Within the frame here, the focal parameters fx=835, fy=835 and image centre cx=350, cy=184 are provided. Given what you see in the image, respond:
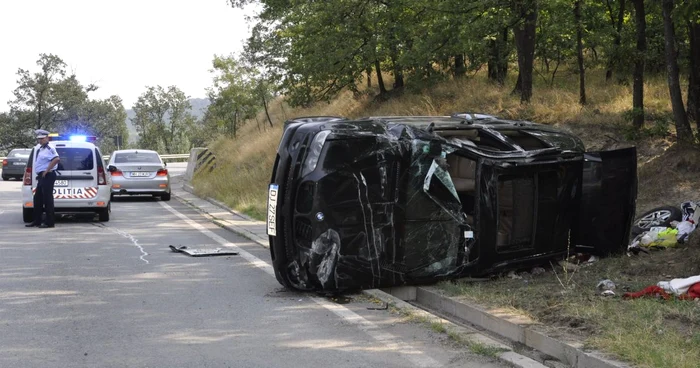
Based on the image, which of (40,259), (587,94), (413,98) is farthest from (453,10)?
(40,259)

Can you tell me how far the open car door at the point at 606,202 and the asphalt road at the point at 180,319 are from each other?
2.98 meters

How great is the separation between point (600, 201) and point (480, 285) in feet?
6.80

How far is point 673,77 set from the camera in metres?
13.6

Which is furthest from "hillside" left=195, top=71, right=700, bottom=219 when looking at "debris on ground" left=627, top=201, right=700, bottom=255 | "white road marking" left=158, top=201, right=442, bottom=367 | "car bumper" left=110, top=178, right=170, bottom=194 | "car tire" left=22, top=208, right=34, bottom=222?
"white road marking" left=158, top=201, right=442, bottom=367

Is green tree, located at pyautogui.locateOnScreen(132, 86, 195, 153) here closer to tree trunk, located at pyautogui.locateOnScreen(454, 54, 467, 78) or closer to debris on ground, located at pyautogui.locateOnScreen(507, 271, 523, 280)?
tree trunk, located at pyautogui.locateOnScreen(454, 54, 467, 78)

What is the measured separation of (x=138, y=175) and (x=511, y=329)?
17.9 meters

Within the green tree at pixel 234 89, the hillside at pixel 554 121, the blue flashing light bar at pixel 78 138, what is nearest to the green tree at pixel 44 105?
the green tree at pixel 234 89

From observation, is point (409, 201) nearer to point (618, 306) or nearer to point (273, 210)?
point (273, 210)

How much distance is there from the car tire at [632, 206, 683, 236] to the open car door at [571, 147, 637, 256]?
4.90 feet

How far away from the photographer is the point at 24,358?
6.23 meters

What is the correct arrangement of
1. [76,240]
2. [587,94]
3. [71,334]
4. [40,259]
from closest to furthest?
[71,334] < [40,259] < [76,240] < [587,94]

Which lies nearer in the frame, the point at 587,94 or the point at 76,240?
the point at 76,240

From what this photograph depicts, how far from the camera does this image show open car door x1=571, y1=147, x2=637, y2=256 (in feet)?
31.5

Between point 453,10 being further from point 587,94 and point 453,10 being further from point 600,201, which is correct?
point 600,201
